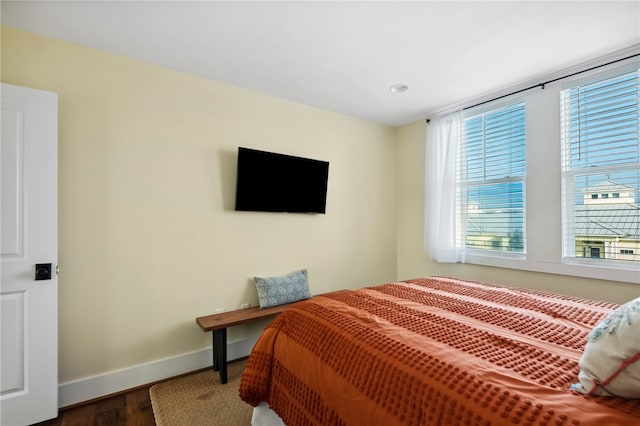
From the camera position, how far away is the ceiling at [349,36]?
1.80 metres

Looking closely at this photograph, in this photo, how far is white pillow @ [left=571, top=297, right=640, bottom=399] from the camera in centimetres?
78

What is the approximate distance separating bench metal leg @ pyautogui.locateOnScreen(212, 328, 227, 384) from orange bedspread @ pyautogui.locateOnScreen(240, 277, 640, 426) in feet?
2.70

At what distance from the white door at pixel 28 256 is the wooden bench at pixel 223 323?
957 mm

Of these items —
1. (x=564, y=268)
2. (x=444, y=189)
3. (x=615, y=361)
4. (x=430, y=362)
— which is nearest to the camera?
(x=615, y=361)

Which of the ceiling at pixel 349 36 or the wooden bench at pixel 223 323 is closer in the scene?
the ceiling at pixel 349 36

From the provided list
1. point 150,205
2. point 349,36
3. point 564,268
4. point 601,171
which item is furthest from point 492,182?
point 150,205

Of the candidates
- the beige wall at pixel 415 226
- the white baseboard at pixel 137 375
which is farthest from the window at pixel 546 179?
the white baseboard at pixel 137 375

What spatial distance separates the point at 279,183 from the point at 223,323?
1.37 meters

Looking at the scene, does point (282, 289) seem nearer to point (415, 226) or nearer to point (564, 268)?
point (415, 226)

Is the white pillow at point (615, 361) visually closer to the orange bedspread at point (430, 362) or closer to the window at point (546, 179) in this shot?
the orange bedspread at point (430, 362)

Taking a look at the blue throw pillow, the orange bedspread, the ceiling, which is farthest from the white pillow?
the blue throw pillow

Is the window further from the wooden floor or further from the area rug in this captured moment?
the wooden floor

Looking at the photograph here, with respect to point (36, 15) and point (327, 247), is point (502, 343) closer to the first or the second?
point (327, 247)

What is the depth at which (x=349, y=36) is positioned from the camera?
6.78ft
